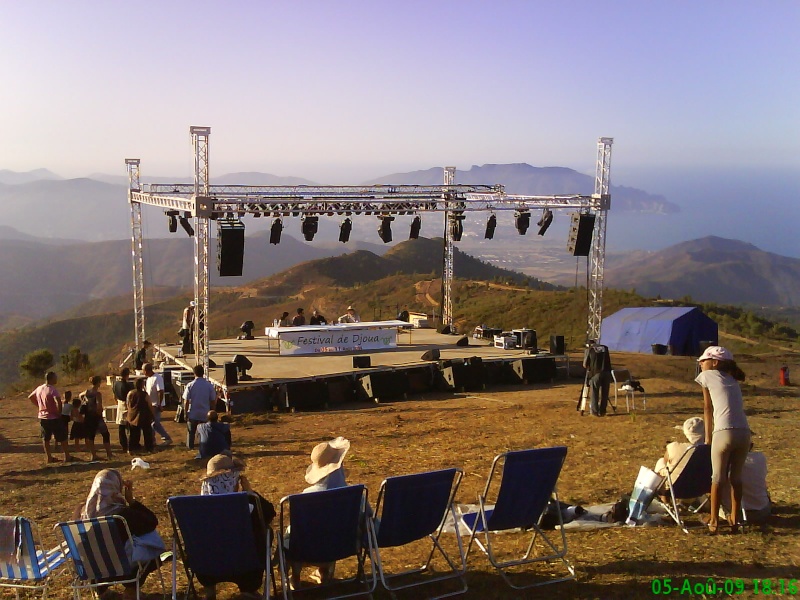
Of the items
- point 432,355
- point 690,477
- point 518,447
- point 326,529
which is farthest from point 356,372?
point 326,529

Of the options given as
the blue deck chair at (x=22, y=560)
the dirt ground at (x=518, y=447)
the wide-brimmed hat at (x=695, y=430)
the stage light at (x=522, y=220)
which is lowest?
the dirt ground at (x=518, y=447)

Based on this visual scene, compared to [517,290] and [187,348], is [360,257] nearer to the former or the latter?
[517,290]

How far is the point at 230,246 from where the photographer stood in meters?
16.8

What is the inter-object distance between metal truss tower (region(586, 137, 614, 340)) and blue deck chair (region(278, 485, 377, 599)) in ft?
47.2

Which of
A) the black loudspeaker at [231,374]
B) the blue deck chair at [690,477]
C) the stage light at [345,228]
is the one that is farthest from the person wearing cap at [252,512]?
the stage light at [345,228]

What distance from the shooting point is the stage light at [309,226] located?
20422 mm

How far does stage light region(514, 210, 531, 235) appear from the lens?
21.2 m

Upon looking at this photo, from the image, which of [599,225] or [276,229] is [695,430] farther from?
[276,229]

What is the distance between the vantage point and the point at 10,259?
13138 cm

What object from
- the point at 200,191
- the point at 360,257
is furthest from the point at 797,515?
the point at 360,257

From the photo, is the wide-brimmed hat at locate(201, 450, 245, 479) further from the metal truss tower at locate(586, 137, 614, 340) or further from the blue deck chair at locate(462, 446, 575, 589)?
the metal truss tower at locate(586, 137, 614, 340)

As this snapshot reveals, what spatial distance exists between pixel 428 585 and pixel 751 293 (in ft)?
307
